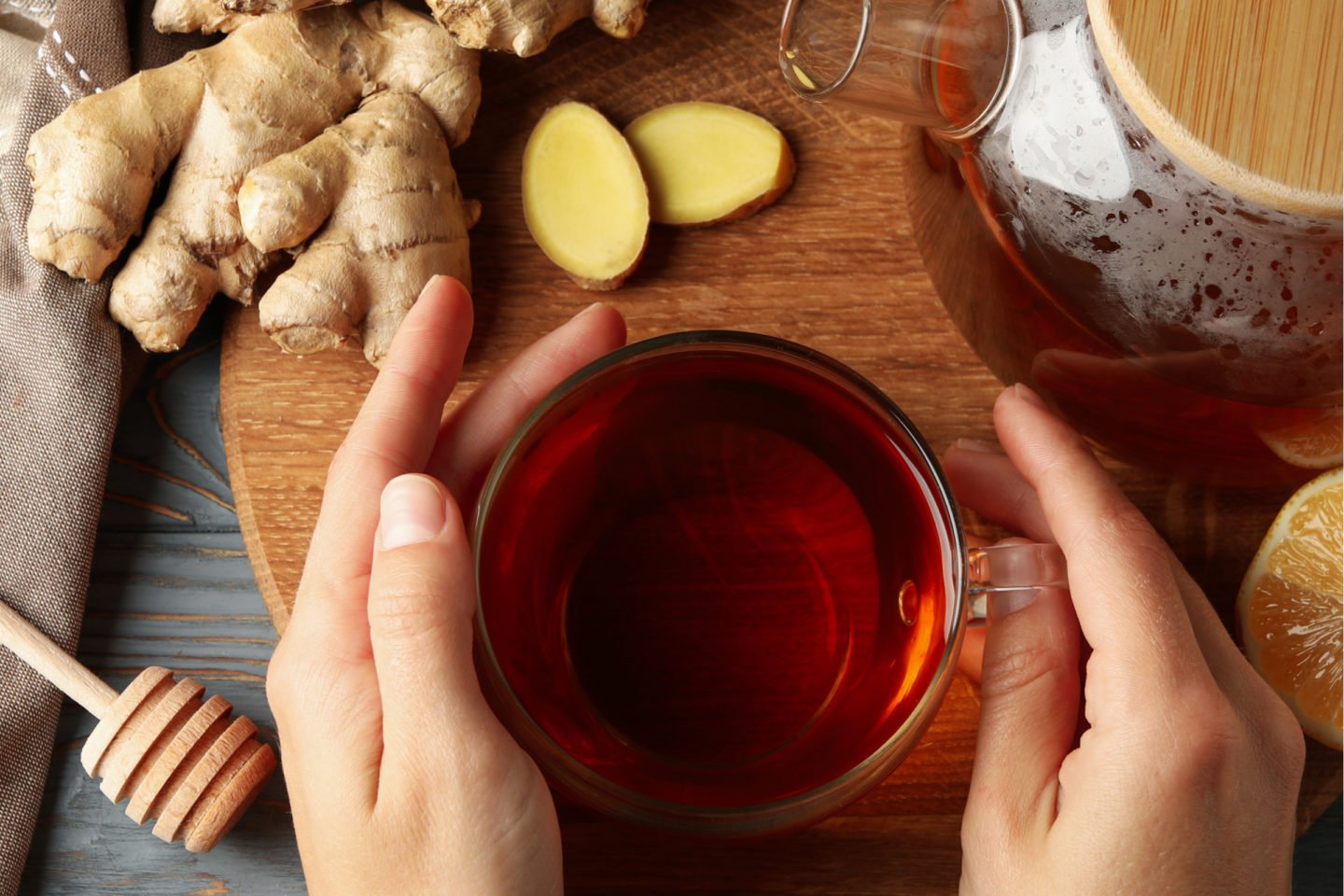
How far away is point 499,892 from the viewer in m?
0.55

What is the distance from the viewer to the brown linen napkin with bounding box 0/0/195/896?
0.78 m

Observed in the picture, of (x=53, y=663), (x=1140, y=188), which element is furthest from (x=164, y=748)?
(x=1140, y=188)

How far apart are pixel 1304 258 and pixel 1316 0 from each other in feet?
0.39

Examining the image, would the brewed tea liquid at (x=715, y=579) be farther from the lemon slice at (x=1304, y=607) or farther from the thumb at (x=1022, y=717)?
the lemon slice at (x=1304, y=607)

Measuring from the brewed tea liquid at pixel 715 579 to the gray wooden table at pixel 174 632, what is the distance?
301mm

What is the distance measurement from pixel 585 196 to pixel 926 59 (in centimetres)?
29

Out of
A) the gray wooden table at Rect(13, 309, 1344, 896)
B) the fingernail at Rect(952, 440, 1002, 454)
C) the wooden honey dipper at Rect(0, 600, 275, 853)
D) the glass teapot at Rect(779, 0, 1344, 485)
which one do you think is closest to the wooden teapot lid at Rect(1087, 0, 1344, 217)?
the glass teapot at Rect(779, 0, 1344, 485)

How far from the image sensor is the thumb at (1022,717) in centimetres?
60

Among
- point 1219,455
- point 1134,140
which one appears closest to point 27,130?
point 1134,140

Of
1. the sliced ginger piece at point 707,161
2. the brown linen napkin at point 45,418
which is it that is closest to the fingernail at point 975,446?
the sliced ginger piece at point 707,161

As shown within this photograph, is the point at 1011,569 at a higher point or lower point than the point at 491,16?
lower

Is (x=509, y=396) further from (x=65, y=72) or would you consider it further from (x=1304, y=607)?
(x=1304, y=607)

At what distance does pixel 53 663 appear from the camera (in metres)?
0.78

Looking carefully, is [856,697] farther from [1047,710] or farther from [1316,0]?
[1316,0]
